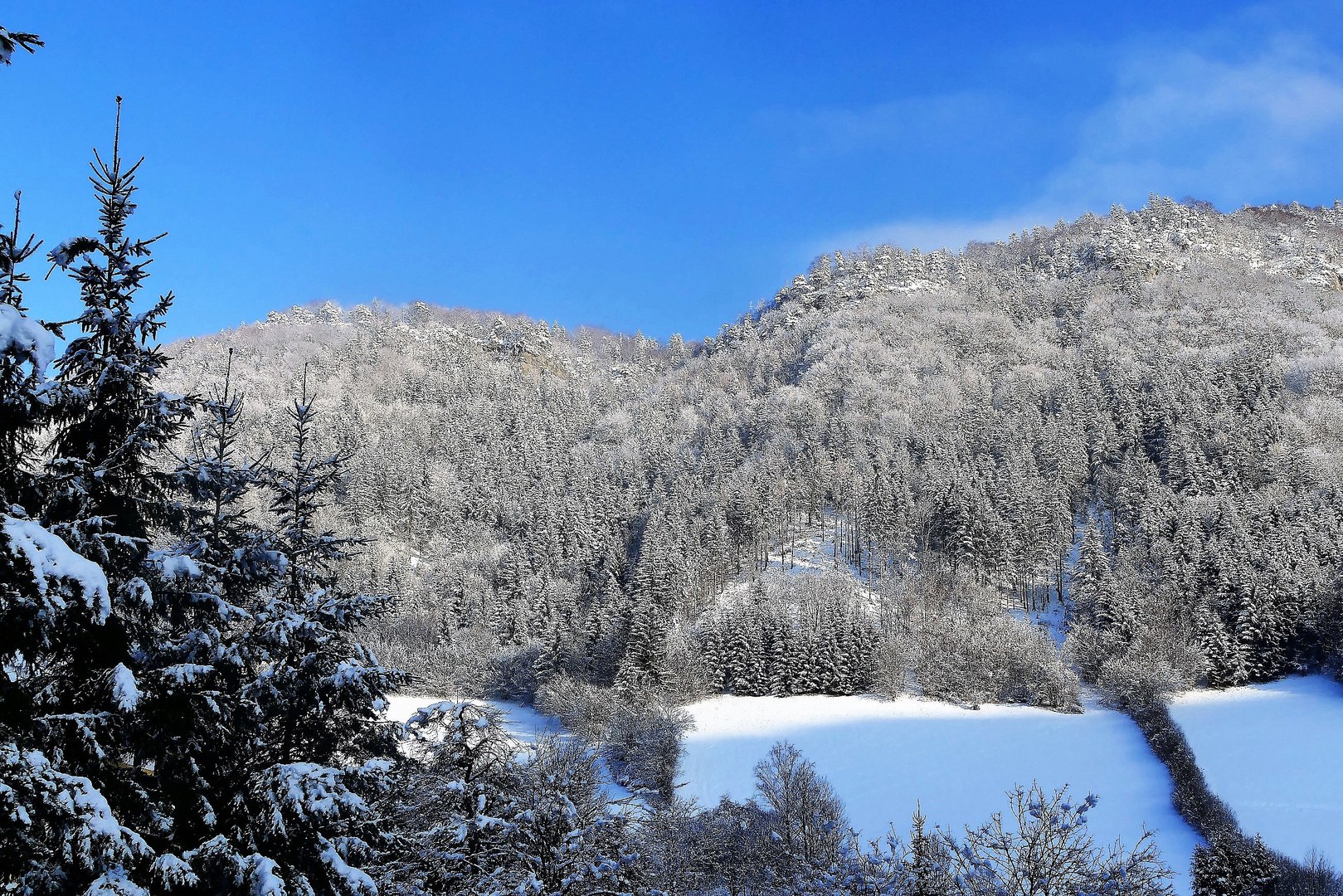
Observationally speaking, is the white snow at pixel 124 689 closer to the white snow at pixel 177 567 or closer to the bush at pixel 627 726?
the white snow at pixel 177 567

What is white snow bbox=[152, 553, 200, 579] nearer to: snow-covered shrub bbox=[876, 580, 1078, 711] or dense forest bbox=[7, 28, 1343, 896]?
dense forest bbox=[7, 28, 1343, 896]

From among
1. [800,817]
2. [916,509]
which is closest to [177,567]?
[800,817]

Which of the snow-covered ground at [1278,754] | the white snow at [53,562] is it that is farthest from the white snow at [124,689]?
the snow-covered ground at [1278,754]

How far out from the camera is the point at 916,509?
103125mm

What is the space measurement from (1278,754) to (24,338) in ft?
229

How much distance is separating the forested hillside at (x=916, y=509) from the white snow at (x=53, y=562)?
209 feet

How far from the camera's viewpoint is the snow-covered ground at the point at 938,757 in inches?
1855

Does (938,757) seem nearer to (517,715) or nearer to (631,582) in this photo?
(631,582)

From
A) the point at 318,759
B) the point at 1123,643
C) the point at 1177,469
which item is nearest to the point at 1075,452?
the point at 1177,469

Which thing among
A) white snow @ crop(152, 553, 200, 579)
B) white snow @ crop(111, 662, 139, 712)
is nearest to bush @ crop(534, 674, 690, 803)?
white snow @ crop(152, 553, 200, 579)

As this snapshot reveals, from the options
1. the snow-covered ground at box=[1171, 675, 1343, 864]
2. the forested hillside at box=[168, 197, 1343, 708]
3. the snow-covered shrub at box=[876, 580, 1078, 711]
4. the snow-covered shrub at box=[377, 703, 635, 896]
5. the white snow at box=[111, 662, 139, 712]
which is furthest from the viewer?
the forested hillside at box=[168, 197, 1343, 708]

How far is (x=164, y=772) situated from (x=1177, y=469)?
120268 mm

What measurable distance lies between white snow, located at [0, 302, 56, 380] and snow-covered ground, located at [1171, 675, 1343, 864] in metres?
56.2

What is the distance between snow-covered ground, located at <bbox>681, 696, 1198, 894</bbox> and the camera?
4712 cm
